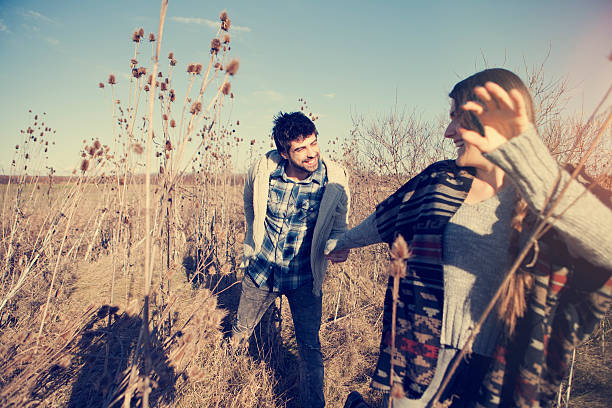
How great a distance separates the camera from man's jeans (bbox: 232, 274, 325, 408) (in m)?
1.98

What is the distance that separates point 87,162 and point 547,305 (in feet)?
7.54

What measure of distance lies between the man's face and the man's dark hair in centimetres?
3

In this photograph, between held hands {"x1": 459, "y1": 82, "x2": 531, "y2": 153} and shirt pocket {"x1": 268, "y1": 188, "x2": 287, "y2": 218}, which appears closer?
held hands {"x1": 459, "y1": 82, "x2": 531, "y2": 153}

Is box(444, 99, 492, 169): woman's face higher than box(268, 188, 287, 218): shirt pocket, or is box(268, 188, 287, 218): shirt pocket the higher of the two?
box(444, 99, 492, 169): woman's face

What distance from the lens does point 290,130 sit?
83.4 inches

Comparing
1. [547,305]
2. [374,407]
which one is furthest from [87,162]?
[374,407]

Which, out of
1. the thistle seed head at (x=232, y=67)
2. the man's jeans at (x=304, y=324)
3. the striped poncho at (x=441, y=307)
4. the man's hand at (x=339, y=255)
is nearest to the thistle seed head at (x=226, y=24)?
the thistle seed head at (x=232, y=67)

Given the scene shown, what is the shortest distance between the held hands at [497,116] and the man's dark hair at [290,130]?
1404 mm

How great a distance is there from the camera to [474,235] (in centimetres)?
110

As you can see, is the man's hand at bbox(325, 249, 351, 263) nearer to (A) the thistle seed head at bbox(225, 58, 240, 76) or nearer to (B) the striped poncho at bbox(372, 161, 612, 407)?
(B) the striped poncho at bbox(372, 161, 612, 407)

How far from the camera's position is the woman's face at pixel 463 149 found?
115 cm

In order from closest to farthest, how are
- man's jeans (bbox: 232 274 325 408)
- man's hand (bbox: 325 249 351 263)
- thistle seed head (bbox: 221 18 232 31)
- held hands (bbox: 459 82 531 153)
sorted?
held hands (bbox: 459 82 531 153) < thistle seed head (bbox: 221 18 232 31) < man's hand (bbox: 325 249 351 263) < man's jeans (bbox: 232 274 325 408)

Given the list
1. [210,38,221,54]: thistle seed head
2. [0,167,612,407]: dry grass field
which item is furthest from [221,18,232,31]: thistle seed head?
[0,167,612,407]: dry grass field

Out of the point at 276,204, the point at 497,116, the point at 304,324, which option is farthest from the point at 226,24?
the point at 304,324
